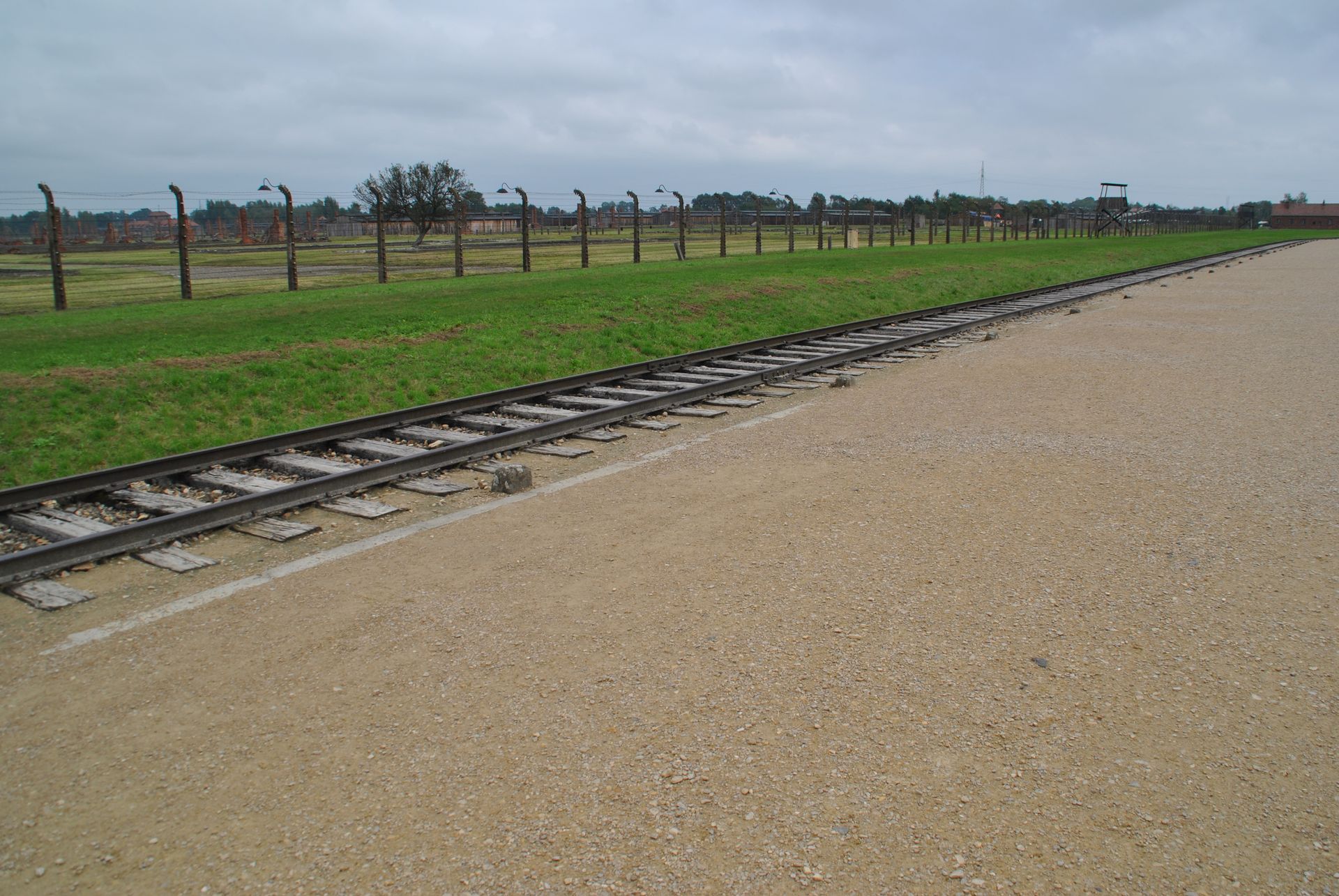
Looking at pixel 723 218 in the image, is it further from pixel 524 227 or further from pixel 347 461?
pixel 347 461

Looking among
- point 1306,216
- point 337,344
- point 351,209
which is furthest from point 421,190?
point 1306,216

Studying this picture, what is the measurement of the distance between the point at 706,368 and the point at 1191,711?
29.1 ft

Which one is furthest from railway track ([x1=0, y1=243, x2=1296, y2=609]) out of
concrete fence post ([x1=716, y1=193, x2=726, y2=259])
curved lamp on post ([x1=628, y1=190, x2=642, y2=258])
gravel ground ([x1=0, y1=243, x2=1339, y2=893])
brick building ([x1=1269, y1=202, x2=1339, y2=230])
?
brick building ([x1=1269, y1=202, x2=1339, y2=230])

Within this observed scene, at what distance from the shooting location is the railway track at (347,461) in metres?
5.96

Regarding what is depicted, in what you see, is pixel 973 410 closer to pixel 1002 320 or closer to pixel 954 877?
pixel 954 877

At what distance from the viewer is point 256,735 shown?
3.86 meters

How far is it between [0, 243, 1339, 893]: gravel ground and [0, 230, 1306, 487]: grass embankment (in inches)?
159

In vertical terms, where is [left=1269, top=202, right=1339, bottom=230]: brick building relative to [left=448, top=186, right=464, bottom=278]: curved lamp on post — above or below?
above

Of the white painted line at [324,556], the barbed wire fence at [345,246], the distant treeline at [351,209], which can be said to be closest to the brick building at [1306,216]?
the distant treeline at [351,209]

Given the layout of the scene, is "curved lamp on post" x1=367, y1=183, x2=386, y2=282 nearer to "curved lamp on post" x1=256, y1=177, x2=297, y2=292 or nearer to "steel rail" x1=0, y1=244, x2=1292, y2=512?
"curved lamp on post" x1=256, y1=177, x2=297, y2=292

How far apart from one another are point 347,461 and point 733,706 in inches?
202

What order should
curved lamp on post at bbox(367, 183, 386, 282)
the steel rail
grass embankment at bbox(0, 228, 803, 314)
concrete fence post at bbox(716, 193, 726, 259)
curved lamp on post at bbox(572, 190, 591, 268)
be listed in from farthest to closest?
concrete fence post at bbox(716, 193, 726, 259)
curved lamp on post at bbox(572, 190, 591, 268)
grass embankment at bbox(0, 228, 803, 314)
curved lamp on post at bbox(367, 183, 386, 282)
the steel rail

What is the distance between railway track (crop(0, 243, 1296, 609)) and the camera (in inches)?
235

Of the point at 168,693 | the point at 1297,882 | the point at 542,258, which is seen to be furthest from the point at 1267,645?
the point at 542,258
